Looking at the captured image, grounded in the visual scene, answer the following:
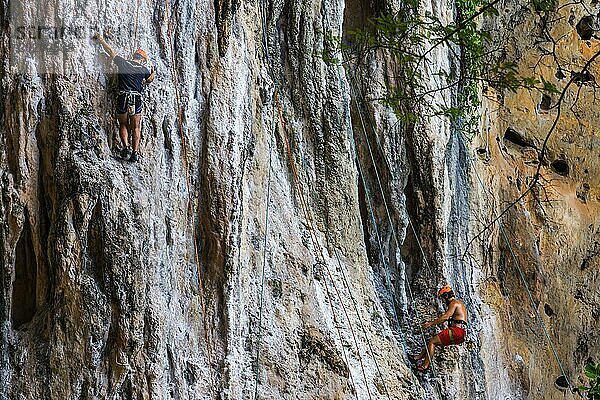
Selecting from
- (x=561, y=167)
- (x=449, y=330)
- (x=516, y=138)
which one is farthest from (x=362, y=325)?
(x=561, y=167)

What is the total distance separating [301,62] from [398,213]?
6.79 feet

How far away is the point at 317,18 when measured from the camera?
6992 millimetres

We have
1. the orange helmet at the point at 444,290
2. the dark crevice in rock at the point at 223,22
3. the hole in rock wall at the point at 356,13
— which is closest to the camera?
the dark crevice in rock at the point at 223,22

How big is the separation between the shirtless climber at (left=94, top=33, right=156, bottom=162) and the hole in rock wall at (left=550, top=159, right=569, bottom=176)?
7213 millimetres

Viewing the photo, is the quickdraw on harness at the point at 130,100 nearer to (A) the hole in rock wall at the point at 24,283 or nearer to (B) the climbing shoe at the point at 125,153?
(B) the climbing shoe at the point at 125,153

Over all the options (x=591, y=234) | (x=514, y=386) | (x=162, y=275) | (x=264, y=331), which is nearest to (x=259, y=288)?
(x=264, y=331)

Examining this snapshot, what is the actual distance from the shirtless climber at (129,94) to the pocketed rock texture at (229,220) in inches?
3.1

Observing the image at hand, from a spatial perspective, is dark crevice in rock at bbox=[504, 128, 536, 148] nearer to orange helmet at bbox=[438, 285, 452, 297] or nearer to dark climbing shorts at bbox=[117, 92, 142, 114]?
orange helmet at bbox=[438, 285, 452, 297]

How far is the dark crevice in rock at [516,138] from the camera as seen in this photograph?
1035cm

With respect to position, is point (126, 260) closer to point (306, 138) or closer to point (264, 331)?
point (264, 331)

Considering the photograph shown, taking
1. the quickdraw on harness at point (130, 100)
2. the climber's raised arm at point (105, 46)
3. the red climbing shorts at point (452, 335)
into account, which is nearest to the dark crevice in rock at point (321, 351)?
the red climbing shorts at point (452, 335)

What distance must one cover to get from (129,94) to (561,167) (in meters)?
7.37

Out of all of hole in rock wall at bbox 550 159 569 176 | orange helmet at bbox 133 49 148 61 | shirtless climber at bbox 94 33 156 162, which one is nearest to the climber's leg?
shirtless climber at bbox 94 33 156 162

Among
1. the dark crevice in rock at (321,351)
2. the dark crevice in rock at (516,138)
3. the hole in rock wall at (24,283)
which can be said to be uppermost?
the dark crevice in rock at (516,138)
